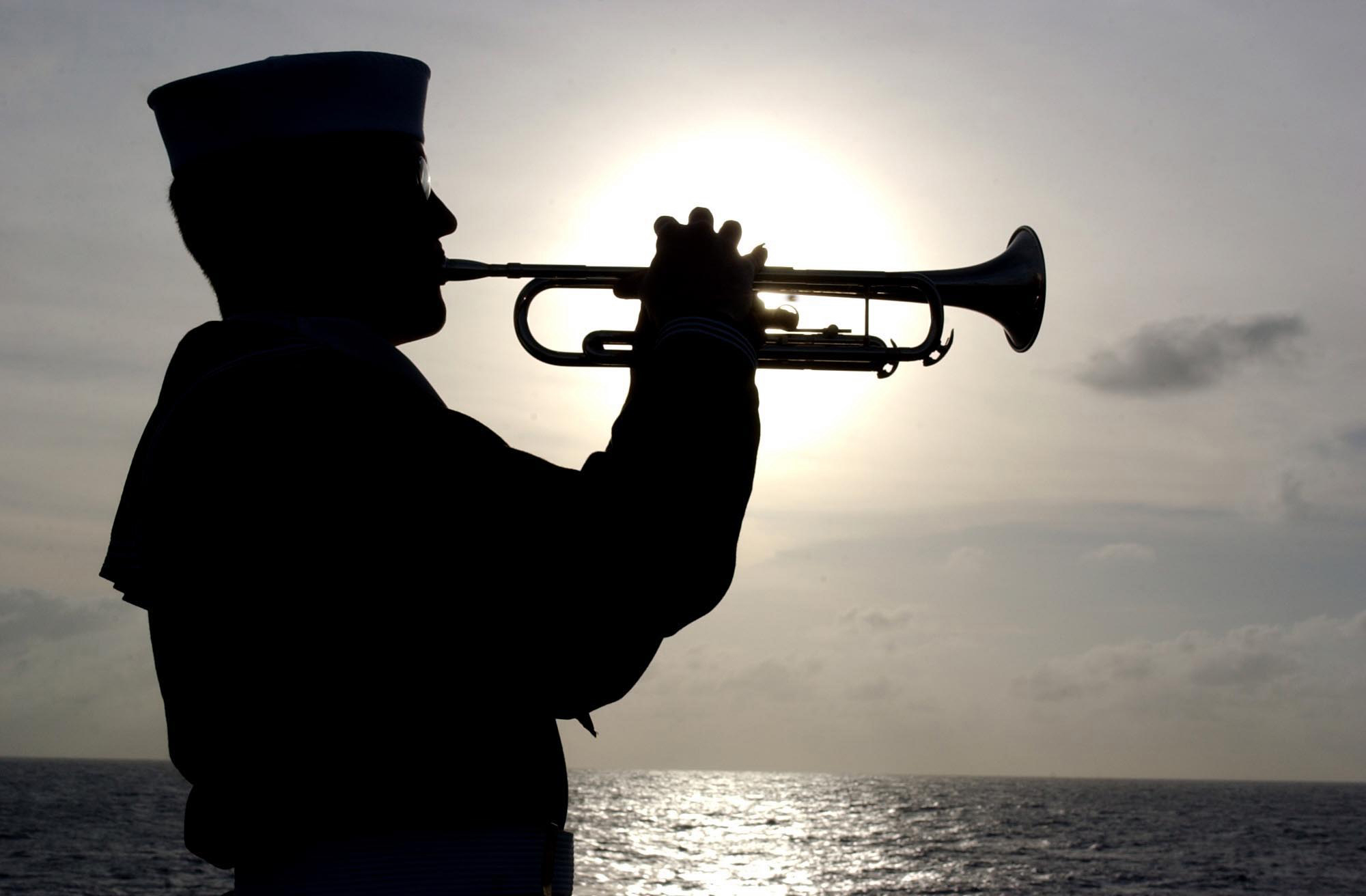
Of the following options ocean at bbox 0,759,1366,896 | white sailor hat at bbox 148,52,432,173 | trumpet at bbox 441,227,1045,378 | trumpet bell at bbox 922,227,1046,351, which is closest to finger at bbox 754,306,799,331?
trumpet at bbox 441,227,1045,378

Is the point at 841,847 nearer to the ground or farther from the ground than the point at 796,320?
nearer to the ground

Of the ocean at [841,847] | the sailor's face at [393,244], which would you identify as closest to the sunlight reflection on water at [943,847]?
the ocean at [841,847]

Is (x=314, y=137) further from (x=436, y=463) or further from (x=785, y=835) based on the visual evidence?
(x=785, y=835)

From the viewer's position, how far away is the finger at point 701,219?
8.18 ft

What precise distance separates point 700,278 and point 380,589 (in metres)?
0.82

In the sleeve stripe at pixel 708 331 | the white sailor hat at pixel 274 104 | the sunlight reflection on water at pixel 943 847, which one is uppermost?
the white sailor hat at pixel 274 104

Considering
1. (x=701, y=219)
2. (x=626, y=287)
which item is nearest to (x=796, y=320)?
(x=626, y=287)

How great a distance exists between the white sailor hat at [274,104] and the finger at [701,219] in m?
0.64

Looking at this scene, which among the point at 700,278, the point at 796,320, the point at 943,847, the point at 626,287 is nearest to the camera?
the point at 700,278

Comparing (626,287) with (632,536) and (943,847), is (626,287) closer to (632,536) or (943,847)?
(632,536)

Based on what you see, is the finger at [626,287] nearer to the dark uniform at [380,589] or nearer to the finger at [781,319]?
the finger at [781,319]

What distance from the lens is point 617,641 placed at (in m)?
2.05

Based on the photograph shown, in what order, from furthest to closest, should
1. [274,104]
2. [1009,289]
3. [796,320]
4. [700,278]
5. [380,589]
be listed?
[1009,289]
[796,320]
[274,104]
[700,278]
[380,589]

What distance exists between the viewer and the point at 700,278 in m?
2.40
